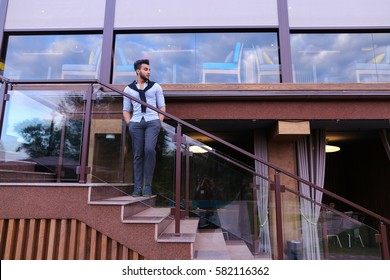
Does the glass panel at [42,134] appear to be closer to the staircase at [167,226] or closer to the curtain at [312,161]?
the staircase at [167,226]

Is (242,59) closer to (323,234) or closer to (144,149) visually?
(144,149)

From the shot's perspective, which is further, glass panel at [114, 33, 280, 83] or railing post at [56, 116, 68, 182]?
glass panel at [114, 33, 280, 83]

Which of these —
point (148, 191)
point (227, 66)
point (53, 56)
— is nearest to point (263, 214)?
point (148, 191)

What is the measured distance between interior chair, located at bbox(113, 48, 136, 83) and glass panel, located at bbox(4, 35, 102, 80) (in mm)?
377

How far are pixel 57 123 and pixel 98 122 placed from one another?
1.60 ft

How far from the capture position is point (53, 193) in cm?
288

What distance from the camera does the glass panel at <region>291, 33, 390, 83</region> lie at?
201 inches

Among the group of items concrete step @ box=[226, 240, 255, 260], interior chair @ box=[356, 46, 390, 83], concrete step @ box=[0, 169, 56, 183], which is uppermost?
interior chair @ box=[356, 46, 390, 83]

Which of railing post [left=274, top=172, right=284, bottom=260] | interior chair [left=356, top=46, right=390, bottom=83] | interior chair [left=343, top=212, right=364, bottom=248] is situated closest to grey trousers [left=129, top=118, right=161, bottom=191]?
railing post [left=274, top=172, right=284, bottom=260]

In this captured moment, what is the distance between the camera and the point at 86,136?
3.17 metres

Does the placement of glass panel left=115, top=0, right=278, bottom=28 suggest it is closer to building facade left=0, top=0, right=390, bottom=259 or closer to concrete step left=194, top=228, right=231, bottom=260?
building facade left=0, top=0, right=390, bottom=259

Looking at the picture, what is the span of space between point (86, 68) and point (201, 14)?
2390 millimetres

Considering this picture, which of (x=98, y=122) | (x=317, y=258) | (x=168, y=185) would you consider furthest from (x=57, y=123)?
(x=317, y=258)
